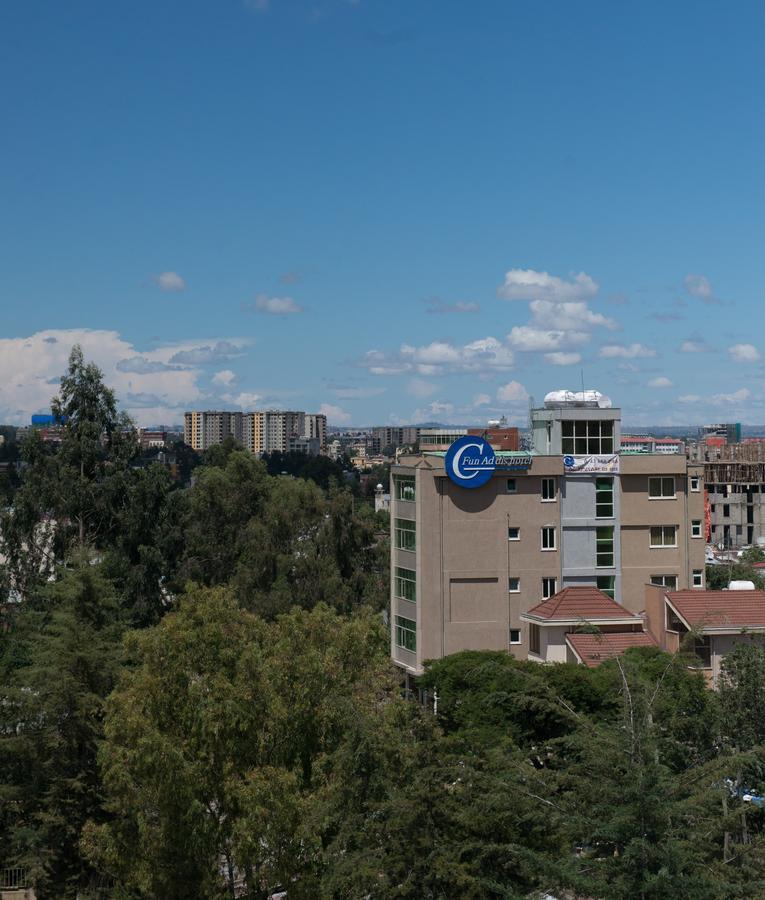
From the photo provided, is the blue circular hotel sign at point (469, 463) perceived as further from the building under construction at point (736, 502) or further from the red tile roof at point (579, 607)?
the building under construction at point (736, 502)

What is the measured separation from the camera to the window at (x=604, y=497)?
61.1 metres

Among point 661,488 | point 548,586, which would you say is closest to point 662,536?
point 661,488

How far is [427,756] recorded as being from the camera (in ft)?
81.4

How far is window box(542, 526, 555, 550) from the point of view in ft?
198

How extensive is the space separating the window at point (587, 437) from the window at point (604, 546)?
421 centimetres

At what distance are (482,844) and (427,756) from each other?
2610mm

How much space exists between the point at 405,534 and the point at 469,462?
17.1 ft

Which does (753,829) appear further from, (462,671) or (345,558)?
(345,558)

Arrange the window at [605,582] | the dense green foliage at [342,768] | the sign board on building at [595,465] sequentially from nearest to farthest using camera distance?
the dense green foliage at [342,768] < the window at [605,582] < the sign board on building at [595,465]

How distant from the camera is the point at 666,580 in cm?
6162

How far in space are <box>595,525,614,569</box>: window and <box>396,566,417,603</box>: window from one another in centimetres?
969

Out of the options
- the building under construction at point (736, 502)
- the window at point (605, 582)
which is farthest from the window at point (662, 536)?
the building under construction at point (736, 502)

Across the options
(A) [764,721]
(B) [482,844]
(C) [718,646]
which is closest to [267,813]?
(B) [482,844]

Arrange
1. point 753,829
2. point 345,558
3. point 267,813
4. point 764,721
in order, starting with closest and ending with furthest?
point 267,813 < point 753,829 < point 764,721 < point 345,558
